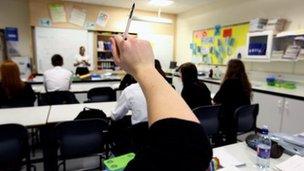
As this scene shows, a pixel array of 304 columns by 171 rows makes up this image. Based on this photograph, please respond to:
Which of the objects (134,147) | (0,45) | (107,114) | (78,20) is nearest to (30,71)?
(0,45)

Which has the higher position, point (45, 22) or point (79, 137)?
point (45, 22)

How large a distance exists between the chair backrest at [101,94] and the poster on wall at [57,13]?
3229 millimetres

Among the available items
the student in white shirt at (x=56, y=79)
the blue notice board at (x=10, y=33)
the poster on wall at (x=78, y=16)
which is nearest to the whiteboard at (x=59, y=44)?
the poster on wall at (x=78, y=16)

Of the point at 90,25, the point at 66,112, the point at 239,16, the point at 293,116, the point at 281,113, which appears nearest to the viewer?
the point at 66,112

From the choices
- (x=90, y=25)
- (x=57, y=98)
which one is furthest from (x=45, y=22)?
(x=57, y=98)

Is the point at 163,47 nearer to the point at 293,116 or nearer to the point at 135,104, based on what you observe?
the point at 293,116

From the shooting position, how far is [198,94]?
2559 millimetres

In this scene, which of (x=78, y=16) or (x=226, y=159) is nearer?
(x=226, y=159)

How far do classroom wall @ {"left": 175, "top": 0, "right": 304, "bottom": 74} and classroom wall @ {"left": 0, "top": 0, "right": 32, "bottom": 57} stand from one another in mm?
4161

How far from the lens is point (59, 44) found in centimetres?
572

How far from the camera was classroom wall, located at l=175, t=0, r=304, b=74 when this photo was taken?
3.75m

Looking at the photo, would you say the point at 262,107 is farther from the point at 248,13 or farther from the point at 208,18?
the point at 208,18

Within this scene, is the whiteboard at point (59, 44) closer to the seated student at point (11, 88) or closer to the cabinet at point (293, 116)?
the seated student at point (11, 88)

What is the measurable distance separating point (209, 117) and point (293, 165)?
1.21 meters
